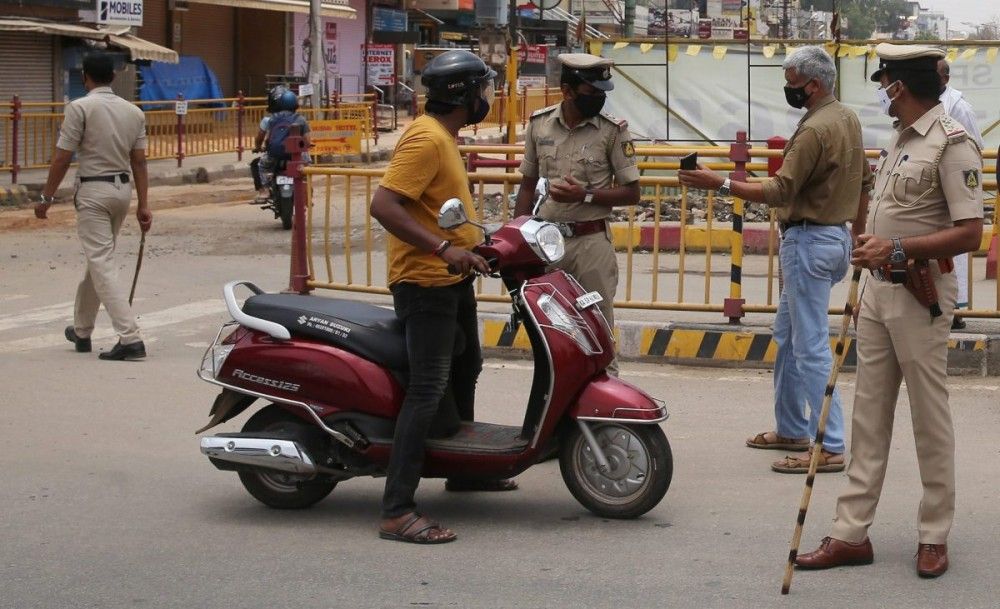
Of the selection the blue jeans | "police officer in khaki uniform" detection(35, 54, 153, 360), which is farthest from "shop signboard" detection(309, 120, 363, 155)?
the blue jeans

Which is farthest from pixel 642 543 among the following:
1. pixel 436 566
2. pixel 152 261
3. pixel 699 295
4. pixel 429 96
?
pixel 152 261

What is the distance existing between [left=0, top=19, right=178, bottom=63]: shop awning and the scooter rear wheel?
2046cm

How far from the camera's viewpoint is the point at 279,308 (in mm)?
5957

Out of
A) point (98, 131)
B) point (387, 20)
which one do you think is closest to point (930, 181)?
point (98, 131)

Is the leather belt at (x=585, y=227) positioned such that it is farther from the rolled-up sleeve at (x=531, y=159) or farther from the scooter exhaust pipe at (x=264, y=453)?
the scooter exhaust pipe at (x=264, y=453)

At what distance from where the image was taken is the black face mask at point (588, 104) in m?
6.59

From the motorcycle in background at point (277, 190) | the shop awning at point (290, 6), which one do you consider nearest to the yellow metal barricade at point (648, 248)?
the motorcycle in background at point (277, 190)

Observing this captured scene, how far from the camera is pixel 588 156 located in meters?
6.71

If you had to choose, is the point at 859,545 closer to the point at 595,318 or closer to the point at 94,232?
the point at 595,318

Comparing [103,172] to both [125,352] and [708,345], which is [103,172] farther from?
[708,345]

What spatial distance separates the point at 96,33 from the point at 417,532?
22.8 meters

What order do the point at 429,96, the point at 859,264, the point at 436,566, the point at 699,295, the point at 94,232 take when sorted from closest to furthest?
the point at 859,264
the point at 436,566
the point at 429,96
the point at 94,232
the point at 699,295

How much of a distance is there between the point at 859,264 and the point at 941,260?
35cm

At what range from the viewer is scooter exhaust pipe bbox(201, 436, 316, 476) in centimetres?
573
